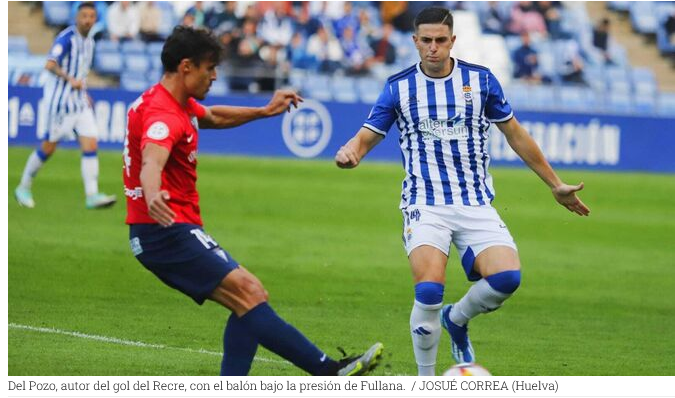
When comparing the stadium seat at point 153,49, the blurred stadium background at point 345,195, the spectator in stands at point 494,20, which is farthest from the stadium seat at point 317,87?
the spectator in stands at point 494,20

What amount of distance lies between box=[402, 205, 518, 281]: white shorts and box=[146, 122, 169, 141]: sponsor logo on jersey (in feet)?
6.26

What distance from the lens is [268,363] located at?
7.77 meters

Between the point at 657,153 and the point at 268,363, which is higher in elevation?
the point at 268,363

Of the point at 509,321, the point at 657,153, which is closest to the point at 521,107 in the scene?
Answer: the point at 657,153

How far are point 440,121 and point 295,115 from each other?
606 inches

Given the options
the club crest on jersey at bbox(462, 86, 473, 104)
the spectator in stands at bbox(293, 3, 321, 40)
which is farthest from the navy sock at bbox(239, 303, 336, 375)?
the spectator in stands at bbox(293, 3, 321, 40)

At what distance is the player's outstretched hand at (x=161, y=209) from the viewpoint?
579cm

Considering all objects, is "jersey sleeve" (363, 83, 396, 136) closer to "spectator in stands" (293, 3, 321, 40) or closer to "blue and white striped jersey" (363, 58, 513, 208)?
"blue and white striped jersey" (363, 58, 513, 208)

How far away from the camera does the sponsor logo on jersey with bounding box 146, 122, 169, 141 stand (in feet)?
19.8

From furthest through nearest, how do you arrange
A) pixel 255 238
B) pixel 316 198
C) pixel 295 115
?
pixel 295 115 < pixel 316 198 < pixel 255 238

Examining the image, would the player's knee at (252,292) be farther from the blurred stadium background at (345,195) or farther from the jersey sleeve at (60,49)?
the jersey sleeve at (60,49)

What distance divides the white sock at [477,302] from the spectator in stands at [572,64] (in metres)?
20.9

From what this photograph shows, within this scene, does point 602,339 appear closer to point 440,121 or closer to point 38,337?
point 440,121

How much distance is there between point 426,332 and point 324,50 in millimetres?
19485
